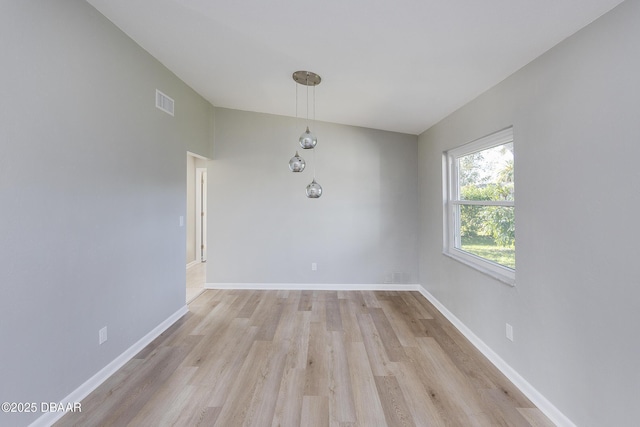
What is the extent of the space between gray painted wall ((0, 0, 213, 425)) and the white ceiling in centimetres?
45

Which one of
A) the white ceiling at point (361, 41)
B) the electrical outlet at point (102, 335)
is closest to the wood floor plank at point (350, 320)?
the electrical outlet at point (102, 335)

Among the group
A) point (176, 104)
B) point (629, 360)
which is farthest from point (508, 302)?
point (176, 104)

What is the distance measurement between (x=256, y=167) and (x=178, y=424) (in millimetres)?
3326

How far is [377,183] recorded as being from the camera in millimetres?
4406

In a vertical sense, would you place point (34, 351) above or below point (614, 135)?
below

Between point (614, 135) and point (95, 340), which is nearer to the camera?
point (614, 135)

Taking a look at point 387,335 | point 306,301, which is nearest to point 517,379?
point 387,335

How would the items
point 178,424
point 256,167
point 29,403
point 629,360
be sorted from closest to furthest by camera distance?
1. point 629,360
2. point 29,403
3. point 178,424
4. point 256,167

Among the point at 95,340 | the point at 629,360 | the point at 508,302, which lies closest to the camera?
the point at 629,360

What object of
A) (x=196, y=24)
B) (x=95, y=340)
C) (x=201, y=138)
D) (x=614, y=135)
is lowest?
A: (x=95, y=340)

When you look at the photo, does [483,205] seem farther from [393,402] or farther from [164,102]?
[164,102]

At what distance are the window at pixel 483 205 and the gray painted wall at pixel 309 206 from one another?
0.96 metres

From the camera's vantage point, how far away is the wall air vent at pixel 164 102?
291cm

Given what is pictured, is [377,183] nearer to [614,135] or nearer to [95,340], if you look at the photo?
[614,135]
